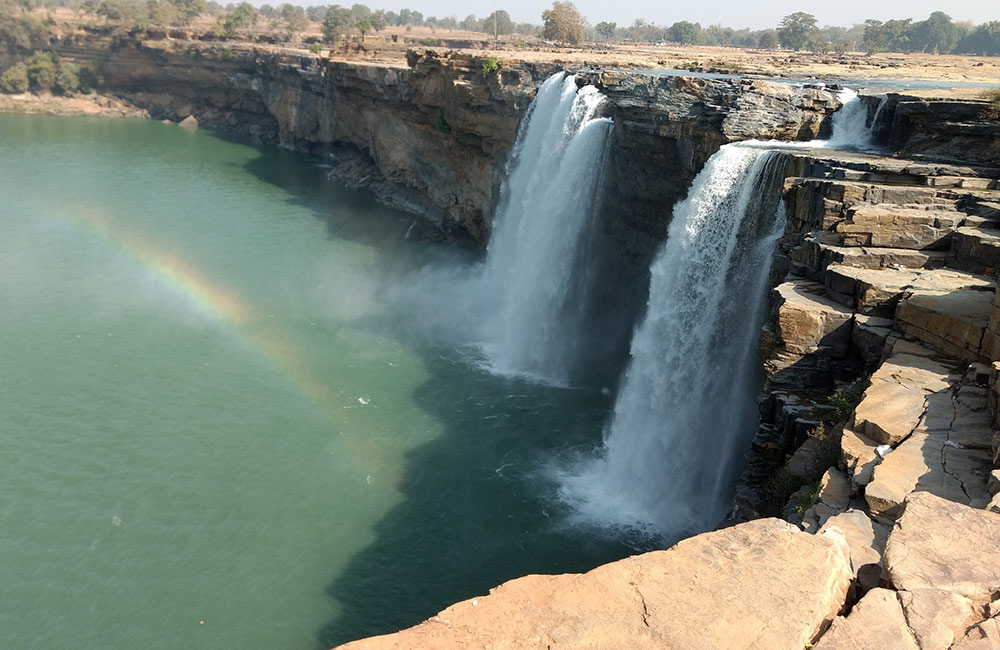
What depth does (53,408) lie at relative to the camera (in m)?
19.1

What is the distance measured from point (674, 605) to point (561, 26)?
5979 cm

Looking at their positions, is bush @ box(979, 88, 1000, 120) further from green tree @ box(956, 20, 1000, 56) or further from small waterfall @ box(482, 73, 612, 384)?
green tree @ box(956, 20, 1000, 56)

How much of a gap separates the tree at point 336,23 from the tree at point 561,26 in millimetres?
24059

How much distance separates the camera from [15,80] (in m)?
62.2

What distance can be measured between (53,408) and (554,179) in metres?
15.2

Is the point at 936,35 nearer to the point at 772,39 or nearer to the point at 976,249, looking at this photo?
the point at 772,39

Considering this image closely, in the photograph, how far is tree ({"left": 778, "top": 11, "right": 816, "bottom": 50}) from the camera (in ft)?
230

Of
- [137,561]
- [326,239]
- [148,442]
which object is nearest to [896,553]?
[137,561]

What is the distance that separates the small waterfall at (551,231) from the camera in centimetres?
2319

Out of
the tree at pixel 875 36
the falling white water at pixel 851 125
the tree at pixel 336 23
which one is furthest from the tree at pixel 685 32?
the falling white water at pixel 851 125

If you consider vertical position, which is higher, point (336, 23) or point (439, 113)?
point (336, 23)

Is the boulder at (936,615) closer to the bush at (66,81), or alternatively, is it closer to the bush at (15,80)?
the bush at (66,81)

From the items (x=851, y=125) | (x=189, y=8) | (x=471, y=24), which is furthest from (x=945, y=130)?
(x=471, y=24)

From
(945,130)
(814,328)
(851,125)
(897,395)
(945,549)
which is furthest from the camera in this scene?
(851,125)
